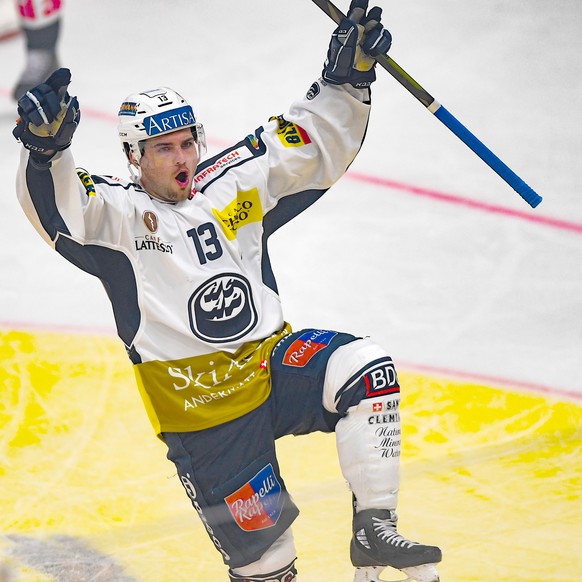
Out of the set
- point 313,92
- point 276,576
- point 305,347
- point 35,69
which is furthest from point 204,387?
point 35,69

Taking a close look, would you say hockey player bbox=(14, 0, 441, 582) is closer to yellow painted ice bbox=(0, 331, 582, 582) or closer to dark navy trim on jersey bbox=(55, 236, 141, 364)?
dark navy trim on jersey bbox=(55, 236, 141, 364)

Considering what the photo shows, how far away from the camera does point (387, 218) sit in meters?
5.33

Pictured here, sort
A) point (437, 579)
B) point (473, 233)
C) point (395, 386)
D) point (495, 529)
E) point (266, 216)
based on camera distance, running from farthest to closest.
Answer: point (473, 233)
point (495, 529)
point (266, 216)
point (395, 386)
point (437, 579)

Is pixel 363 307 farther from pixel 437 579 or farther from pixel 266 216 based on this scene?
pixel 437 579

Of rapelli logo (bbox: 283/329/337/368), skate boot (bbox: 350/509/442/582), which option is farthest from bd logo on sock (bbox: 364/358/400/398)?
skate boot (bbox: 350/509/442/582)

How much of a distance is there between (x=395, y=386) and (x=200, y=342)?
0.48 meters

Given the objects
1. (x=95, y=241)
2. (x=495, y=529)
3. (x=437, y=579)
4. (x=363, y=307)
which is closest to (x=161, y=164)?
(x=95, y=241)

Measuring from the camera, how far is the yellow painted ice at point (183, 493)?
375 centimetres

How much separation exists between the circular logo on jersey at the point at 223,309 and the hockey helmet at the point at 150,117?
1.23 feet

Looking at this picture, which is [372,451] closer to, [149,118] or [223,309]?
[223,309]

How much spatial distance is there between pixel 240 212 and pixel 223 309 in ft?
0.87

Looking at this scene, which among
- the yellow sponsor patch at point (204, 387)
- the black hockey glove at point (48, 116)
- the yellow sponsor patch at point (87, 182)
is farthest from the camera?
the yellow sponsor patch at point (204, 387)

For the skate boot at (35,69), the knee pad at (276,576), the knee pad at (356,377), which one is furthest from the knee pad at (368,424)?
the skate boot at (35,69)

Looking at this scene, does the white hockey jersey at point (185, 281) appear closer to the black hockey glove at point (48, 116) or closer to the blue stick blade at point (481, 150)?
the black hockey glove at point (48, 116)
